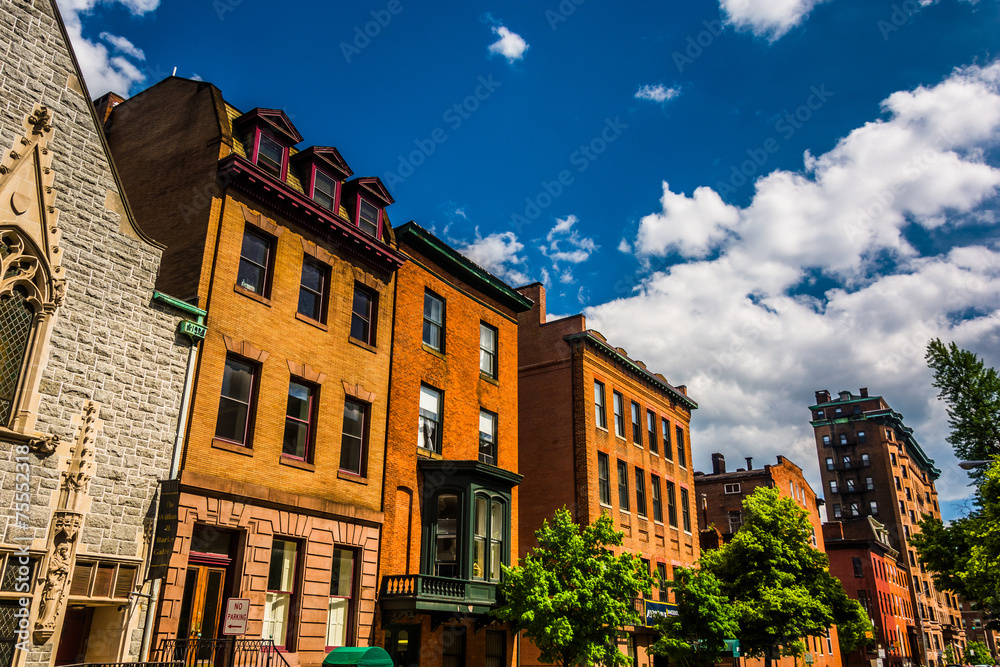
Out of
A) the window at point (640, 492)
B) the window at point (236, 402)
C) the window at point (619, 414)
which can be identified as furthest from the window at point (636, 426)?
the window at point (236, 402)

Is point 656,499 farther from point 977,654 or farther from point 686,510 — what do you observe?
point 977,654

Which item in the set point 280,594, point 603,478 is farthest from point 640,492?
point 280,594

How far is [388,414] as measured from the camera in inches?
918

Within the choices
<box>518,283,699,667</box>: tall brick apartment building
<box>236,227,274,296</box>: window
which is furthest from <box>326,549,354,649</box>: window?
<box>518,283,699,667</box>: tall brick apartment building

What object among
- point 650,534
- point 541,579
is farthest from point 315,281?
point 650,534

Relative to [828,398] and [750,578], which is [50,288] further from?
[828,398]

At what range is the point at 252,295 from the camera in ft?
63.9

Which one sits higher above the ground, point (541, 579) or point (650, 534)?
point (650, 534)

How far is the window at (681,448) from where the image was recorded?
139 ft

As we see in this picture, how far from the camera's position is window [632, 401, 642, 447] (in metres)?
37.8

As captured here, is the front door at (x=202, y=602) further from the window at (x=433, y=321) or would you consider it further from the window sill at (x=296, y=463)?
the window at (x=433, y=321)

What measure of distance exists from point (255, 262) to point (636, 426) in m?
23.6

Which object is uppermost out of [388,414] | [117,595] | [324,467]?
[388,414]

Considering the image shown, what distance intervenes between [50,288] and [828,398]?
401 feet
